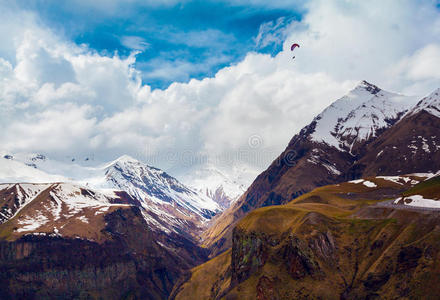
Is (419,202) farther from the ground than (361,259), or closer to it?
farther from the ground

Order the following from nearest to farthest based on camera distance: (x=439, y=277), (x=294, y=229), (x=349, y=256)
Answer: (x=439, y=277) → (x=349, y=256) → (x=294, y=229)

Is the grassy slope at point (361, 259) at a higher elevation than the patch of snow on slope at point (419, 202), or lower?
lower

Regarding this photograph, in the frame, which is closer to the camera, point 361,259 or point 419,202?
point 361,259

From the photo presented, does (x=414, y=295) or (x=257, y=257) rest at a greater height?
(x=257, y=257)

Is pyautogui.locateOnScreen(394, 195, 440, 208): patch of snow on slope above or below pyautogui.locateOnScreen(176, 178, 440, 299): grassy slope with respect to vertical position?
above

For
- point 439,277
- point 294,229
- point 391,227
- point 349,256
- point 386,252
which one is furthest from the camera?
point 294,229

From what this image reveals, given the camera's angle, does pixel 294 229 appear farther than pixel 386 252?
Yes

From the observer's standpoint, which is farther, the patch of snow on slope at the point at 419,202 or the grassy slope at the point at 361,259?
the patch of snow on slope at the point at 419,202

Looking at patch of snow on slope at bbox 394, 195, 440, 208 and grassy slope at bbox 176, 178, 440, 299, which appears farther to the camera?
patch of snow on slope at bbox 394, 195, 440, 208

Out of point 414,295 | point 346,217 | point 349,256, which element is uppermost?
point 346,217

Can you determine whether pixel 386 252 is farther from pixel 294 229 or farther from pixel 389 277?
pixel 294 229

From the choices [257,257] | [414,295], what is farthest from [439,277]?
[257,257]
